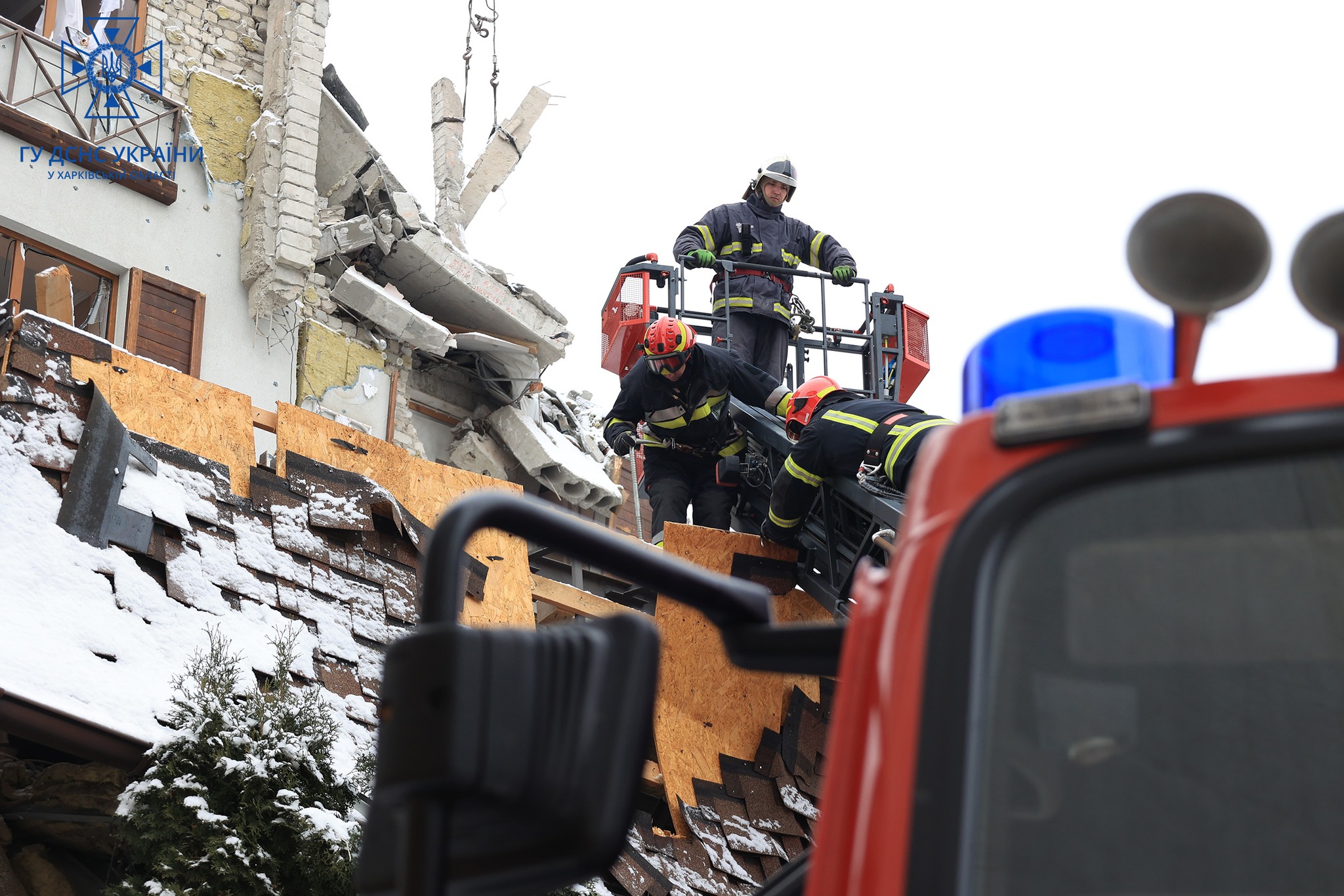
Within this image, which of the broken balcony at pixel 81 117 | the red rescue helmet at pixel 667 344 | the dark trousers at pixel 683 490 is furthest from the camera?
the broken balcony at pixel 81 117

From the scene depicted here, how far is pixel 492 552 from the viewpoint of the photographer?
8172 mm

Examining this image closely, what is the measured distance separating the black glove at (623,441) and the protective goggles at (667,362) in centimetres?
63

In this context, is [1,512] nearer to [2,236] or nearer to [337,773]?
[337,773]

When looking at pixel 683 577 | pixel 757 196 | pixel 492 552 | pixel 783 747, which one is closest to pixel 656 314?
pixel 757 196

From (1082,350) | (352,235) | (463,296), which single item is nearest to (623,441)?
(352,235)

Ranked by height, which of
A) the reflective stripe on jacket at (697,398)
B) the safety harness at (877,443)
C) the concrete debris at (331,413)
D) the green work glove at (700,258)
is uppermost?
the green work glove at (700,258)

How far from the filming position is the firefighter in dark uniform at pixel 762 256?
10.1 m

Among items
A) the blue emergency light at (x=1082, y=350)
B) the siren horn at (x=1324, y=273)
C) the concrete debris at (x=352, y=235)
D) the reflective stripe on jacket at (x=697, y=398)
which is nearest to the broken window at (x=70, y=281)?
the concrete debris at (x=352, y=235)

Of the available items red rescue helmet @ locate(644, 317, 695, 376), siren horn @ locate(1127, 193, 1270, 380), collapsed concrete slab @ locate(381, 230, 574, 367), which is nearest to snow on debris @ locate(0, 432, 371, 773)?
red rescue helmet @ locate(644, 317, 695, 376)

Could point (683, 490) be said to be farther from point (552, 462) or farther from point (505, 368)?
point (505, 368)

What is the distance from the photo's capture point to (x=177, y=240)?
11.2 meters

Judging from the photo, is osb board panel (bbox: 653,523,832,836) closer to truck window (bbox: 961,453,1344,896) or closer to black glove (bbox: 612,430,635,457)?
black glove (bbox: 612,430,635,457)

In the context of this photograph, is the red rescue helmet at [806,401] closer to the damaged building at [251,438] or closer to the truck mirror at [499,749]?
the damaged building at [251,438]

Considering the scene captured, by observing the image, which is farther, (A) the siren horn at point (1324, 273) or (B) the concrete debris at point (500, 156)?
(B) the concrete debris at point (500, 156)
